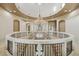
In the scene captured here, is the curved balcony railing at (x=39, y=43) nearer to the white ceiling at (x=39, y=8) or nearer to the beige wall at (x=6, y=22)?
the beige wall at (x=6, y=22)

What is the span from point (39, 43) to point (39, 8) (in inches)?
22.4

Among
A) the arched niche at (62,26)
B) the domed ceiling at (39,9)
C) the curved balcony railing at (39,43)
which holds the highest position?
the domed ceiling at (39,9)

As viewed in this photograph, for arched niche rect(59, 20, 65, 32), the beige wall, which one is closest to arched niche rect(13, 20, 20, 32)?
the beige wall

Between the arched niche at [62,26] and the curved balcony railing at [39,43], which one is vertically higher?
the arched niche at [62,26]

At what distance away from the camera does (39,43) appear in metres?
2.65

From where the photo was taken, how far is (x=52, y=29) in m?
2.66

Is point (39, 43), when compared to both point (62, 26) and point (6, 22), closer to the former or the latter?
point (62, 26)

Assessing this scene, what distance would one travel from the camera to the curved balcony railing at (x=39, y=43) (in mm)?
2625

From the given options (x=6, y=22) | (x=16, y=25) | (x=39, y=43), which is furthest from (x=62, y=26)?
(x=6, y=22)

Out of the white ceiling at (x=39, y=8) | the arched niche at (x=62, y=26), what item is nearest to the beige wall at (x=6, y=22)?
the white ceiling at (x=39, y=8)

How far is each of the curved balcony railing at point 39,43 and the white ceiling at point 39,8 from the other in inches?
12.8

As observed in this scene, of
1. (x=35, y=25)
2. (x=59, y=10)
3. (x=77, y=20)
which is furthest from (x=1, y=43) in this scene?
(x=77, y=20)

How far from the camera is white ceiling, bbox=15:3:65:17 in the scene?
2.65m

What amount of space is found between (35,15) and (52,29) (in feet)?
1.18
